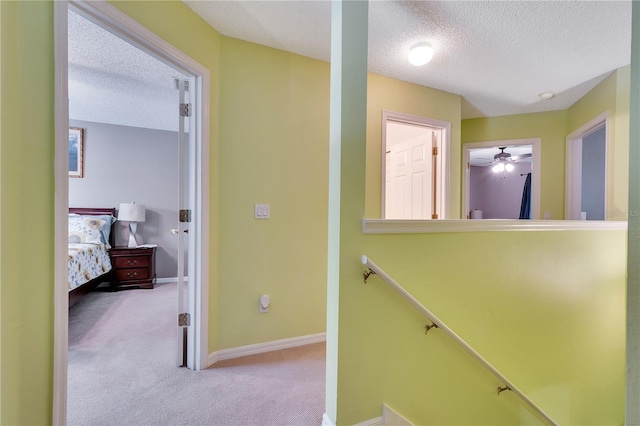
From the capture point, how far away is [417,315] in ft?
4.78

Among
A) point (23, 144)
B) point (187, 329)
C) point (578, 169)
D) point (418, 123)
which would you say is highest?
point (418, 123)

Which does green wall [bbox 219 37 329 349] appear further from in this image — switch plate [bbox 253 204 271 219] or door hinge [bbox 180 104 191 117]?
door hinge [bbox 180 104 191 117]

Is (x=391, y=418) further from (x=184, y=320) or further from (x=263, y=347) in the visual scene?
(x=184, y=320)

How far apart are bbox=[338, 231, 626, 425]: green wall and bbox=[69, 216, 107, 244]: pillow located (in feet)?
12.8

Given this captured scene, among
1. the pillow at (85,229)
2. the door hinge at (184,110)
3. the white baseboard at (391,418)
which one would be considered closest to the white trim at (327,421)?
the white baseboard at (391,418)

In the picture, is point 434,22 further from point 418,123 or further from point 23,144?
point 23,144

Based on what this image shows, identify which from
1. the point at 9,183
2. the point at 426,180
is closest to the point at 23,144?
the point at 9,183

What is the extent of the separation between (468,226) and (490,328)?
0.71 metres

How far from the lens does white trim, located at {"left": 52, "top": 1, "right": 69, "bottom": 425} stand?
104 cm

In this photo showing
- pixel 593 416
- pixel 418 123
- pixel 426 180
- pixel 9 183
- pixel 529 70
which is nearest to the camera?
pixel 9 183

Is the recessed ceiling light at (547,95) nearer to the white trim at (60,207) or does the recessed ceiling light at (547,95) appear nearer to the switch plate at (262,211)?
the switch plate at (262,211)

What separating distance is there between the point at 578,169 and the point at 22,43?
4868 millimetres

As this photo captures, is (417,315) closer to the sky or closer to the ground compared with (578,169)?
closer to the ground

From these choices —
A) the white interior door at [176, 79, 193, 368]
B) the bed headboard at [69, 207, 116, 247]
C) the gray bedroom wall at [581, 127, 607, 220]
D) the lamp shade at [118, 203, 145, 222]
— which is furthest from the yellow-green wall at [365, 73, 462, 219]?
the bed headboard at [69, 207, 116, 247]
